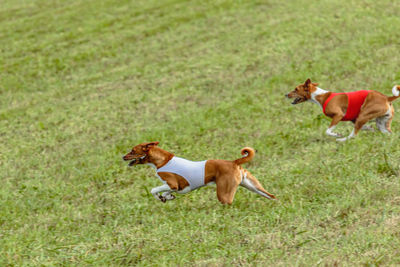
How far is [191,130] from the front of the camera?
11734 mm

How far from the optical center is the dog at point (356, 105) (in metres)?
8.52

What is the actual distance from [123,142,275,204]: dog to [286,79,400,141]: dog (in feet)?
8.75

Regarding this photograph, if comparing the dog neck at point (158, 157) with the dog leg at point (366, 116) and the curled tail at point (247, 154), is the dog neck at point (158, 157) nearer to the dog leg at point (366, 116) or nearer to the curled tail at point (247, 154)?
the curled tail at point (247, 154)

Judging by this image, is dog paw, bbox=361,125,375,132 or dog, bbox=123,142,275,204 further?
dog paw, bbox=361,125,375,132

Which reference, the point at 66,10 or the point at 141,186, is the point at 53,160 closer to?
the point at 141,186

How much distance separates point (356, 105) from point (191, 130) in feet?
14.5

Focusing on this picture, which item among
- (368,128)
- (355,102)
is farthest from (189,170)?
(368,128)

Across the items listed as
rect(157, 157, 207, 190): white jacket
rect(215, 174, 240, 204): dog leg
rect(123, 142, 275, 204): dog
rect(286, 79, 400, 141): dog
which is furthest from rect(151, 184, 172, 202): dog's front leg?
rect(286, 79, 400, 141): dog

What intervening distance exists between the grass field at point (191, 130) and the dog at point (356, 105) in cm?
39

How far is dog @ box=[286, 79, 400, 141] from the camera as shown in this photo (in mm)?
8516

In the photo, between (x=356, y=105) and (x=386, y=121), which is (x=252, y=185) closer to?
(x=356, y=105)

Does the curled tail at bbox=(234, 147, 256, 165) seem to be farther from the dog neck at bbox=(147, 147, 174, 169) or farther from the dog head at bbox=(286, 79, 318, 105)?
the dog head at bbox=(286, 79, 318, 105)

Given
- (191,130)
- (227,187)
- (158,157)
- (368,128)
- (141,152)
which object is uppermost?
(141,152)

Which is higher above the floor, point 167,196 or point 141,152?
point 141,152
